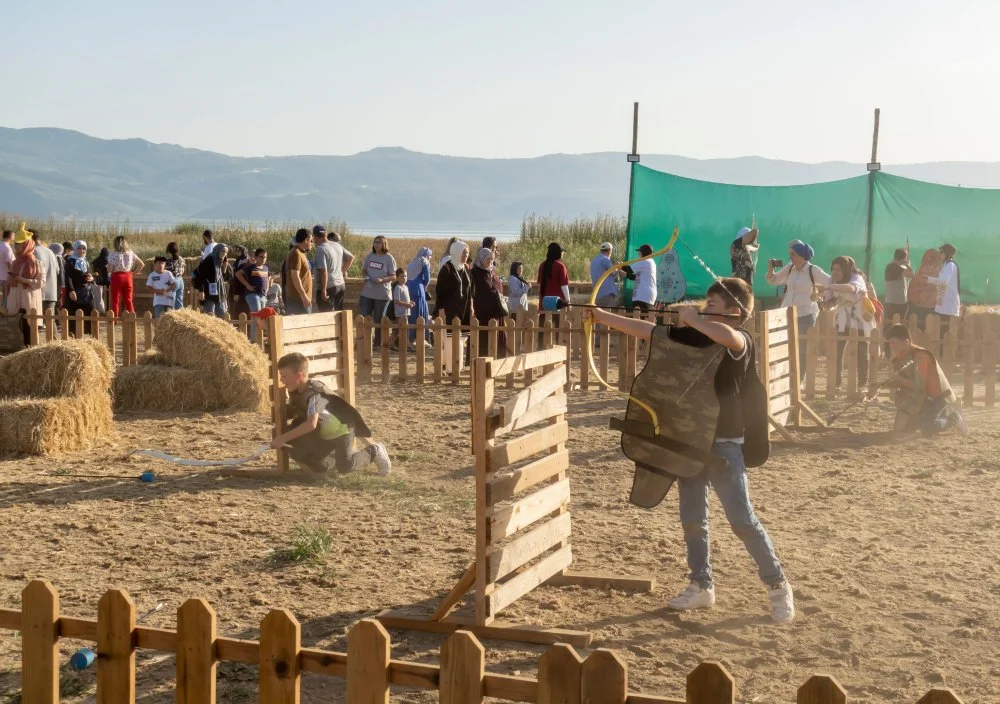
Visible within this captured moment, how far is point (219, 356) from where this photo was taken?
40.2 feet

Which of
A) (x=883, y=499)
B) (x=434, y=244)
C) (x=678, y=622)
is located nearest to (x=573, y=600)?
(x=678, y=622)

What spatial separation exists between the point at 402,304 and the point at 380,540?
9.65m

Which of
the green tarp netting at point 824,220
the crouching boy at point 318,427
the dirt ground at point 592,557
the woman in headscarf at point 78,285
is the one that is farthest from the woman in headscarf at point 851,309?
the woman in headscarf at point 78,285

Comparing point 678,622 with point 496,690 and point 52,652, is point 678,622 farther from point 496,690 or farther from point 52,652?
point 52,652

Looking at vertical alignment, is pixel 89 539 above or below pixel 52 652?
below

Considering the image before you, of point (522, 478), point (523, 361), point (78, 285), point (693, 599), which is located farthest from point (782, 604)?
point (78, 285)

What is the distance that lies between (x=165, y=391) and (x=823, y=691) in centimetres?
1015

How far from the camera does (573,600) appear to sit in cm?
600

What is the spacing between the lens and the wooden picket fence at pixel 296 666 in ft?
10.5

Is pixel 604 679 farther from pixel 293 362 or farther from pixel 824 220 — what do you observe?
pixel 824 220

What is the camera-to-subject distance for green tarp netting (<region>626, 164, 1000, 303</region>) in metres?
16.5

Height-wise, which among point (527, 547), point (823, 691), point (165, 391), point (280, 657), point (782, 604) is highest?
point (823, 691)

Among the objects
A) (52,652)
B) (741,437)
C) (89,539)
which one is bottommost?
(89,539)

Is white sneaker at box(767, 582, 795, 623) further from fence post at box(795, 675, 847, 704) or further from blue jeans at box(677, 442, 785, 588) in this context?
fence post at box(795, 675, 847, 704)
